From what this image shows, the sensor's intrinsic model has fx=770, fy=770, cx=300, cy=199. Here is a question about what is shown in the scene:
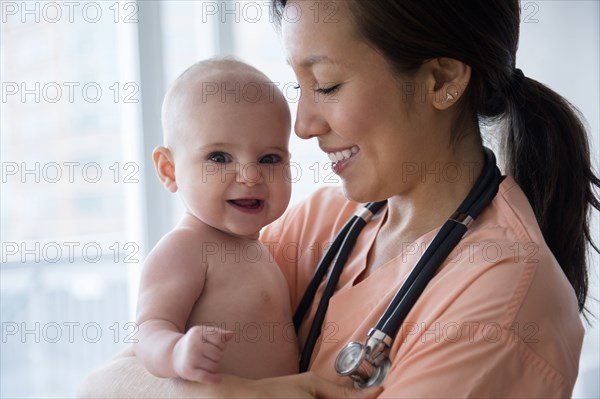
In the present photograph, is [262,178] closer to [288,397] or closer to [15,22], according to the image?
[288,397]

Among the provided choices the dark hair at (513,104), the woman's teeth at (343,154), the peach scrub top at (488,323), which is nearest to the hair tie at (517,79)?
the dark hair at (513,104)

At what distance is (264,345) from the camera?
4.56 ft

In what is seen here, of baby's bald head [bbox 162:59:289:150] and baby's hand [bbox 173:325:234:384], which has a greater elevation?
baby's bald head [bbox 162:59:289:150]

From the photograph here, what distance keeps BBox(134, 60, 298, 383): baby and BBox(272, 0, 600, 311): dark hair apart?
232 mm

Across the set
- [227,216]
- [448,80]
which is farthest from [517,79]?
[227,216]

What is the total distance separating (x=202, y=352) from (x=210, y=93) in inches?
21.6

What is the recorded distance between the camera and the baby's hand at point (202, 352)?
1.12 metres

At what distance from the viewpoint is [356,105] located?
54.0 inches

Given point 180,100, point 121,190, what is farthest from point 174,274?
point 121,190

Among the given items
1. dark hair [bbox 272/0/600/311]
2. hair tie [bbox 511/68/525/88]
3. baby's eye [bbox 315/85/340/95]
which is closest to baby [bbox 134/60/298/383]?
baby's eye [bbox 315/85/340/95]

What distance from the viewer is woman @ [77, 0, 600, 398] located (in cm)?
115

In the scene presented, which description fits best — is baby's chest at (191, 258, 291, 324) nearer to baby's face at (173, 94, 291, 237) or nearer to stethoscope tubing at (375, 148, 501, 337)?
baby's face at (173, 94, 291, 237)

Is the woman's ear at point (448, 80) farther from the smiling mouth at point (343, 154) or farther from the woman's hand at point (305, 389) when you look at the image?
the woman's hand at point (305, 389)

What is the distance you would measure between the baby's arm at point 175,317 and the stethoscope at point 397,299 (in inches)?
9.1
